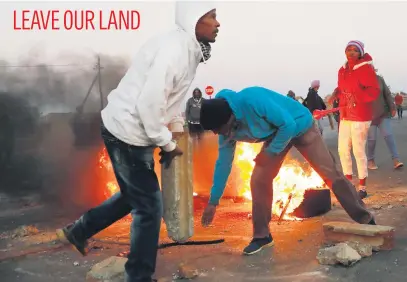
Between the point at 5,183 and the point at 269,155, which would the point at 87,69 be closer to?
the point at 5,183

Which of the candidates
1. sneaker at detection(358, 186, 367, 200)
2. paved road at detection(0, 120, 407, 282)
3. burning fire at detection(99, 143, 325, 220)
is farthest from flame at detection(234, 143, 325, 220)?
sneaker at detection(358, 186, 367, 200)

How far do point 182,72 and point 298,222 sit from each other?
253cm

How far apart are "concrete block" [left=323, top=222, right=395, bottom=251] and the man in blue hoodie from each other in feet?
0.90

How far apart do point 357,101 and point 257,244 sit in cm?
251

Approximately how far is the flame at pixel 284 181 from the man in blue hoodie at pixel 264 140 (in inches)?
43.7

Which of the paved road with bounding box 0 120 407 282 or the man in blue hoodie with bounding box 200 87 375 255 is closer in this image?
the paved road with bounding box 0 120 407 282

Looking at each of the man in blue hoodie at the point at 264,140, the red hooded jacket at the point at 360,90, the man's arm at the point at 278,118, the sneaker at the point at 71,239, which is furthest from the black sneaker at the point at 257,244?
the red hooded jacket at the point at 360,90

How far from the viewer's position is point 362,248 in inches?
143

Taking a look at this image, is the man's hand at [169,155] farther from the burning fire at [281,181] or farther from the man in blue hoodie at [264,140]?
the burning fire at [281,181]

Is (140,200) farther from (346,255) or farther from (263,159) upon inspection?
(346,255)

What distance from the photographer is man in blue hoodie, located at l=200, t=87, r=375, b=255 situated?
3.62m

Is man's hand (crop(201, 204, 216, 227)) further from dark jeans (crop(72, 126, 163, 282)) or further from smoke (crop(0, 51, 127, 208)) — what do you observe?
smoke (crop(0, 51, 127, 208))

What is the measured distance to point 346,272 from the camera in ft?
10.9

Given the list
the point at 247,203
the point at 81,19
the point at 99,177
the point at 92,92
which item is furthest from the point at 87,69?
the point at 247,203
